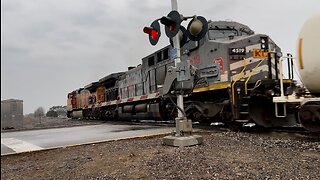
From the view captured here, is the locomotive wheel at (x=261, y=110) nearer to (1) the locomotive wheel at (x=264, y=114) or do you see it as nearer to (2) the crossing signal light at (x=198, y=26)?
(1) the locomotive wheel at (x=264, y=114)

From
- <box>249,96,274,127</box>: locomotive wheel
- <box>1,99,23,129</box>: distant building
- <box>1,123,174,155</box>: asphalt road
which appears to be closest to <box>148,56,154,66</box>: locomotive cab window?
<box>1,123,174,155</box>: asphalt road

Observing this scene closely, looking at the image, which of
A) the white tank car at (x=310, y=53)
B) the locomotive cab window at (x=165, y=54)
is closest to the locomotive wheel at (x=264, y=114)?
the white tank car at (x=310, y=53)

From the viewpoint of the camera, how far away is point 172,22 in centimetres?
643

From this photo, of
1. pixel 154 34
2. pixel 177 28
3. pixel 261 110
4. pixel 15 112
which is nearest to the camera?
pixel 15 112

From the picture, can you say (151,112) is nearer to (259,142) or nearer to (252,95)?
(252,95)

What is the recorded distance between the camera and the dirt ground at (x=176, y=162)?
13.5ft

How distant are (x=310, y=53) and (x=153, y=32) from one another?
332 cm

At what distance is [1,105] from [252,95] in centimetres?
854

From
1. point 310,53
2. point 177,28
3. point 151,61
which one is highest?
point 151,61

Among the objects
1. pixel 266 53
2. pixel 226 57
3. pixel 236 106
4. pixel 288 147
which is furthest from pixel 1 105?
pixel 266 53

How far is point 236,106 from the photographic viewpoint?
9203 millimetres

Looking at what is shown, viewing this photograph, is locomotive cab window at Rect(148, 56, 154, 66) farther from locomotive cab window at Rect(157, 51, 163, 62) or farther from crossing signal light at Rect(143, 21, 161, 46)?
crossing signal light at Rect(143, 21, 161, 46)

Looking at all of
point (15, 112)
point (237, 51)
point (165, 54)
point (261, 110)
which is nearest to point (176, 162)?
point (15, 112)

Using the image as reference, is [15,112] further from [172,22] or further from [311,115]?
[311,115]
